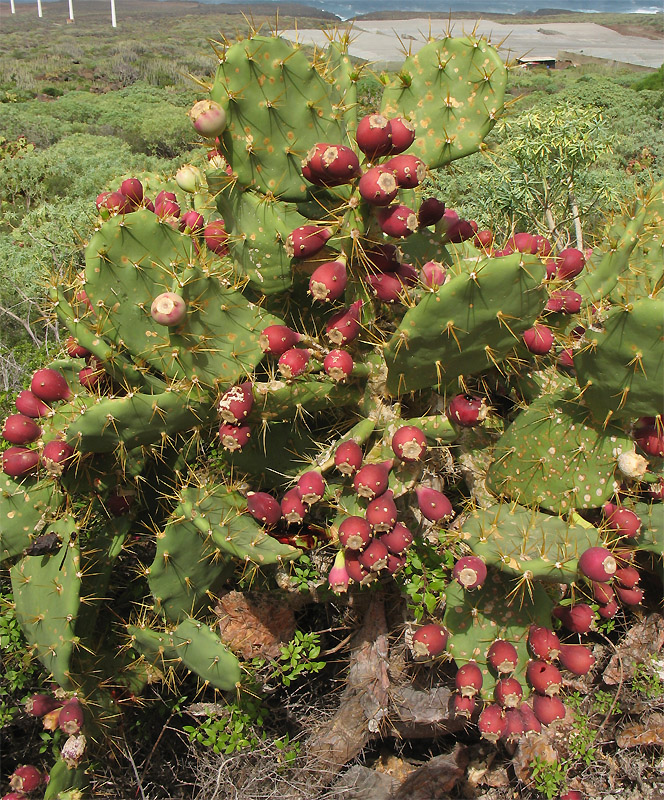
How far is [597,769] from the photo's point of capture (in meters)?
2.81

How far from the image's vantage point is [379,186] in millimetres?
1888

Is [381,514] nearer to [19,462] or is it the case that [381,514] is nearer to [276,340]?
[276,340]

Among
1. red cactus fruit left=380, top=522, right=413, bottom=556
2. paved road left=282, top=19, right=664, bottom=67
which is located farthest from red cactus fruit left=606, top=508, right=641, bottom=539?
paved road left=282, top=19, right=664, bottom=67

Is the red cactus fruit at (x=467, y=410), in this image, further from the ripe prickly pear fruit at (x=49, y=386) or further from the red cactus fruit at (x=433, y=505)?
the ripe prickly pear fruit at (x=49, y=386)

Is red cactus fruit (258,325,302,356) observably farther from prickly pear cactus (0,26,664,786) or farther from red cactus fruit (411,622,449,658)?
red cactus fruit (411,622,449,658)

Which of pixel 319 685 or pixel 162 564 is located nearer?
pixel 162 564

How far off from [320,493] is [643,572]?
170 cm

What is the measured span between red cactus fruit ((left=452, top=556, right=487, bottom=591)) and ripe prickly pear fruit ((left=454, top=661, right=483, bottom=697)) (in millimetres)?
342

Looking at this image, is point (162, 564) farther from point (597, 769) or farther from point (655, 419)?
point (597, 769)

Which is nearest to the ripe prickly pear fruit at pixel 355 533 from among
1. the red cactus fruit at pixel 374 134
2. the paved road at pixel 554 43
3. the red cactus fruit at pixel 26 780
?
the red cactus fruit at pixel 374 134

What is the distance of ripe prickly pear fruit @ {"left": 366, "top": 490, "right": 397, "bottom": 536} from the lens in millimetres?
2104

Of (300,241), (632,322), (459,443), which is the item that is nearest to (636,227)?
(632,322)

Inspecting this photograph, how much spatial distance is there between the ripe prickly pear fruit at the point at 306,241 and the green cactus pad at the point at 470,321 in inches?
15.8

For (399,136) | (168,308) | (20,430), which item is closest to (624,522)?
(399,136)
